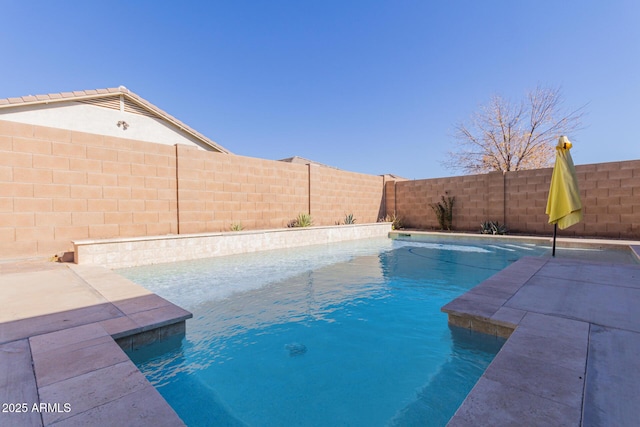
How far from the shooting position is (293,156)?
22.0 meters

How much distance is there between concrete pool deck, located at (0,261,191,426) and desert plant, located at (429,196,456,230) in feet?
37.5

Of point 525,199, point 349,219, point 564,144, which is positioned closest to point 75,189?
point 349,219

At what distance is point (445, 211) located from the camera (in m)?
12.1

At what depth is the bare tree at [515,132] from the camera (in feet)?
52.9

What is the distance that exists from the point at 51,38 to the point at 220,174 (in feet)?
25.8

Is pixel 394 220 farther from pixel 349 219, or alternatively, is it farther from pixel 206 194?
pixel 206 194

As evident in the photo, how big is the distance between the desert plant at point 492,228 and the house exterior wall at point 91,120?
13.4 meters

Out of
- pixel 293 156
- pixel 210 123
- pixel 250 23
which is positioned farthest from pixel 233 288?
pixel 293 156

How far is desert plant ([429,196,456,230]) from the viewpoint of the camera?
12.0m

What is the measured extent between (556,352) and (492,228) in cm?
1005

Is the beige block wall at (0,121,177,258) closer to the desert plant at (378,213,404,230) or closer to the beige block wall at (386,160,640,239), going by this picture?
the desert plant at (378,213,404,230)

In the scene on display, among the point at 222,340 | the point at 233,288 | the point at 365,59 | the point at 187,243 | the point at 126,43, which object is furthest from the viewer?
the point at 365,59

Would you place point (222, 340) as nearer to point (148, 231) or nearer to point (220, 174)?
point (148, 231)

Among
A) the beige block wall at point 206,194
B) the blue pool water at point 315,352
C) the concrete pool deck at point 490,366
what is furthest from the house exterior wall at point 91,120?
the concrete pool deck at point 490,366
